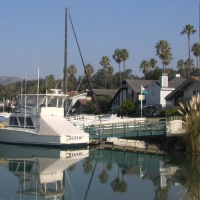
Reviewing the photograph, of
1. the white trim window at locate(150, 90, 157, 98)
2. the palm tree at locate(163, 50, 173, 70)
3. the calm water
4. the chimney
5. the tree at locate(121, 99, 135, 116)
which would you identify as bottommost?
the calm water

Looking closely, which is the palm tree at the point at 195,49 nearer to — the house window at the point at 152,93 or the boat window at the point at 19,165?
the house window at the point at 152,93

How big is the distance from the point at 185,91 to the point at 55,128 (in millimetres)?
23957

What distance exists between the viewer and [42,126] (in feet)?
100

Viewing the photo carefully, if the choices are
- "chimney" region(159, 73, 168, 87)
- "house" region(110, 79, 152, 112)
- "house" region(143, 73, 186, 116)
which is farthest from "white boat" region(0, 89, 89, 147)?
"house" region(110, 79, 152, 112)

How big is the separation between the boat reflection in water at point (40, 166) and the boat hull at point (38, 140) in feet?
1.71

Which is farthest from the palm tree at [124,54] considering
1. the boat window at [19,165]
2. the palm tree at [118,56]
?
the boat window at [19,165]

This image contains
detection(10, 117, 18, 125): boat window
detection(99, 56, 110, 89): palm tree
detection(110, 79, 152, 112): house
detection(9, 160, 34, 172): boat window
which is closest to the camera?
detection(9, 160, 34, 172): boat window

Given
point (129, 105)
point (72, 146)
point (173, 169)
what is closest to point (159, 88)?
point (129, 105)

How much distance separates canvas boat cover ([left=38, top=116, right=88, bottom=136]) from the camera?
98.0 feet

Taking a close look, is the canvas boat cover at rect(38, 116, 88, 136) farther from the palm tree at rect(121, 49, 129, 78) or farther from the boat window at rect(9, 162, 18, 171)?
the palm tree at rect(121, 49, 129, 78)

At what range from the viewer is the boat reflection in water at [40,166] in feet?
58.3

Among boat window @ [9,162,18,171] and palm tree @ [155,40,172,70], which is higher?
palm tree @ [155,40,172,70]

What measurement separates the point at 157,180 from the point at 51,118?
1322 centimetres

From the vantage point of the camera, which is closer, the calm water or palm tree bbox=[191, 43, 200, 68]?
the calm water
